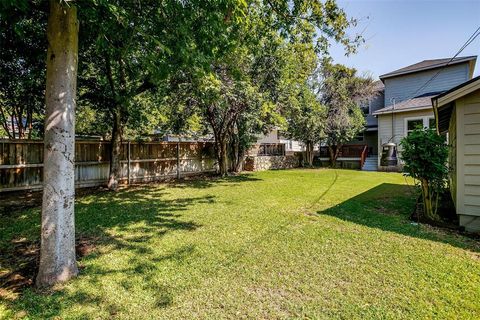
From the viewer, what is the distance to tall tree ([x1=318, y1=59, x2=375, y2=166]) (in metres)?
18.1

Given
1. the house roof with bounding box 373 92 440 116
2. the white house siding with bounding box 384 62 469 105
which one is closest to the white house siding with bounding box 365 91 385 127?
the white house siding with bounding box 384 62 469 105

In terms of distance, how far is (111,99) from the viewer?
905 centimetres

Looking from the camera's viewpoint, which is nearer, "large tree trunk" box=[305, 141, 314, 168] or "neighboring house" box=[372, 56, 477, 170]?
"neighboring house" box=[372, 56, 477, 170]

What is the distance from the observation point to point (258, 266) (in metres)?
3.51

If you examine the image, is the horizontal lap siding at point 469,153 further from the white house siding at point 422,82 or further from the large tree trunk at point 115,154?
the white house siding at point 422,82

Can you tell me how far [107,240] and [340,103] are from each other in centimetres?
1757

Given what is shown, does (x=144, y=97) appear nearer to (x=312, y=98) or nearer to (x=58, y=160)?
(x=58, y=160)

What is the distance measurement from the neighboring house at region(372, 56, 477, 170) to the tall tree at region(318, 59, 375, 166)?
5.24 feet

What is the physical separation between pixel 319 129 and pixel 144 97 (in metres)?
11.5

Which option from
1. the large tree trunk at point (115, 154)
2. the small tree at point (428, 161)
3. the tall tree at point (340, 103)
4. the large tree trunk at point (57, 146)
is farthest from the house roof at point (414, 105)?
the large tree trunk at point (57, 146)

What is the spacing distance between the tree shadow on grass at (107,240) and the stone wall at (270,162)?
9.41 metres

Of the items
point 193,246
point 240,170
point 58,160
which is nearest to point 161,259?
point 193,246

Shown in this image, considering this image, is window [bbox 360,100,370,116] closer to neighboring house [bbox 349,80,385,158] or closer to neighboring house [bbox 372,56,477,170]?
neighboring house [bbox 349,80,385,158]

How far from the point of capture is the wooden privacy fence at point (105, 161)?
8.04 m
